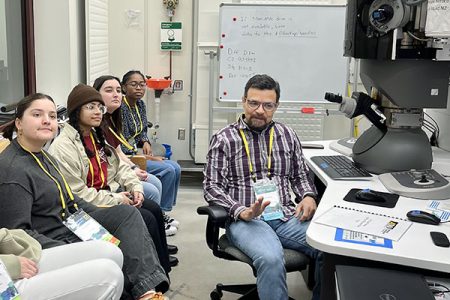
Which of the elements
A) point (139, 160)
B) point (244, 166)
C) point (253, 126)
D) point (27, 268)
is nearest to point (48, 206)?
point (27, 268)

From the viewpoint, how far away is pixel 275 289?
2.05m

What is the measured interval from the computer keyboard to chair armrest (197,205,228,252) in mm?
575

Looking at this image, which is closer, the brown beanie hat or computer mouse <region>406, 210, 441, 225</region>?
computer mouse <region>406, 210, 441, 225</region>

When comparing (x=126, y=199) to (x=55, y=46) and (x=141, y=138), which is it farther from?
(x=55, y=46)

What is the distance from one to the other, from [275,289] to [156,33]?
3.40m

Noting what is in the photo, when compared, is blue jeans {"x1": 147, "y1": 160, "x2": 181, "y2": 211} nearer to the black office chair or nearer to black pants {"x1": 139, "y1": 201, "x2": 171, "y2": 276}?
black pants {"x1": 139, "y1": 201, "x2": 171, "y2": 276}

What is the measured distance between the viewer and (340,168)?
252cm

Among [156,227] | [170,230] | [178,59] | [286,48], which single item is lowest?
[170,230]

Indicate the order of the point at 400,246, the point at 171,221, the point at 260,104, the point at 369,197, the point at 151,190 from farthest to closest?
the point at 171,221 < the point at 151,190 < the point at 260,104 < the point at 369,197 < the point at 400,246

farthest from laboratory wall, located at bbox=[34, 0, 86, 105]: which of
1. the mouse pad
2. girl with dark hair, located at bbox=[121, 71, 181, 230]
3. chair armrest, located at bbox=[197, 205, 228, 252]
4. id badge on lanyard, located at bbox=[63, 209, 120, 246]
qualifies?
the mouse pad

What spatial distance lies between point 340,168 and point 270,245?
632mm

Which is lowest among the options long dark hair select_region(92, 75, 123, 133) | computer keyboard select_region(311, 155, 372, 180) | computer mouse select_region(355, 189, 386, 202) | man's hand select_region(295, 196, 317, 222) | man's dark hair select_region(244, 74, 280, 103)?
man's hand select_region(295, 196, 317, 222)

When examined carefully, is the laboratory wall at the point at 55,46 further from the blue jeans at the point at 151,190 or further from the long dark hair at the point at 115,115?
the blue jeans at the point at 151,190

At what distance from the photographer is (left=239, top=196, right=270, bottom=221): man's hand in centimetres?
215
